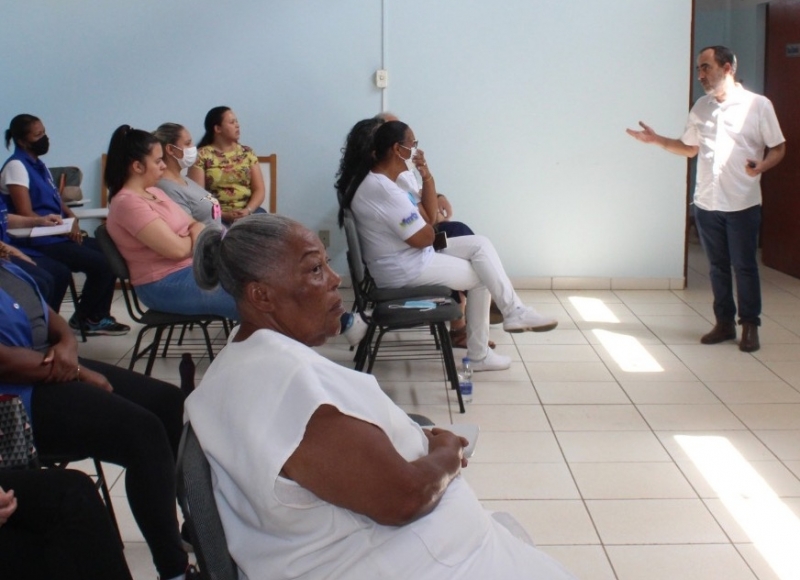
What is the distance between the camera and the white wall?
20.4 feet

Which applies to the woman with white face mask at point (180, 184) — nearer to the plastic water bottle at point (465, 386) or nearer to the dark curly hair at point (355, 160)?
the dark curly hair at point (355, 160)

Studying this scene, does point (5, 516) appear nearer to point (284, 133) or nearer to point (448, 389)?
point (448, 389)

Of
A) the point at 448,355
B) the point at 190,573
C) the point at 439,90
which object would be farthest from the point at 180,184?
the point at 190,573

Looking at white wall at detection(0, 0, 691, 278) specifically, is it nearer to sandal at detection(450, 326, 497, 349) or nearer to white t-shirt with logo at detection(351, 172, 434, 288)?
sandal at detection(450, 326, 497, 349)

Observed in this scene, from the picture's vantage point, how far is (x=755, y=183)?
473cm

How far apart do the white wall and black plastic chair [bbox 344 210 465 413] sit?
227cm

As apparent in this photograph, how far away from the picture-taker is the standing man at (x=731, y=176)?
4.72 m

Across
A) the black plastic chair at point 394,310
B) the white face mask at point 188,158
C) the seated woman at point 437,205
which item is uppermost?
the white face mask at point 188,158

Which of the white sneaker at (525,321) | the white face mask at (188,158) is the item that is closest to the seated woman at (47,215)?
the white face mask at (188,158)

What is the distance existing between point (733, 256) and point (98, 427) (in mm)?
3631

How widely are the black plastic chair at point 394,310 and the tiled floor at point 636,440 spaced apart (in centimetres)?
24

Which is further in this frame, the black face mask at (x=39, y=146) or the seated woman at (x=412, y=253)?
the black face mask at (x=39, y=146)

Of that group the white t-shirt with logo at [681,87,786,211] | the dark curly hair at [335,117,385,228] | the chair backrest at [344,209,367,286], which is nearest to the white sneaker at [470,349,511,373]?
the chair backrest at [344,209,367,286]

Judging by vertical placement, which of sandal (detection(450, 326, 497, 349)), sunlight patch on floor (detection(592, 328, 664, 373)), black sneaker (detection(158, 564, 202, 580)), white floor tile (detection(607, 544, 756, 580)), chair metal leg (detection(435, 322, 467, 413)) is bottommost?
white floor tile (detection(607, 544, 756, 580))
